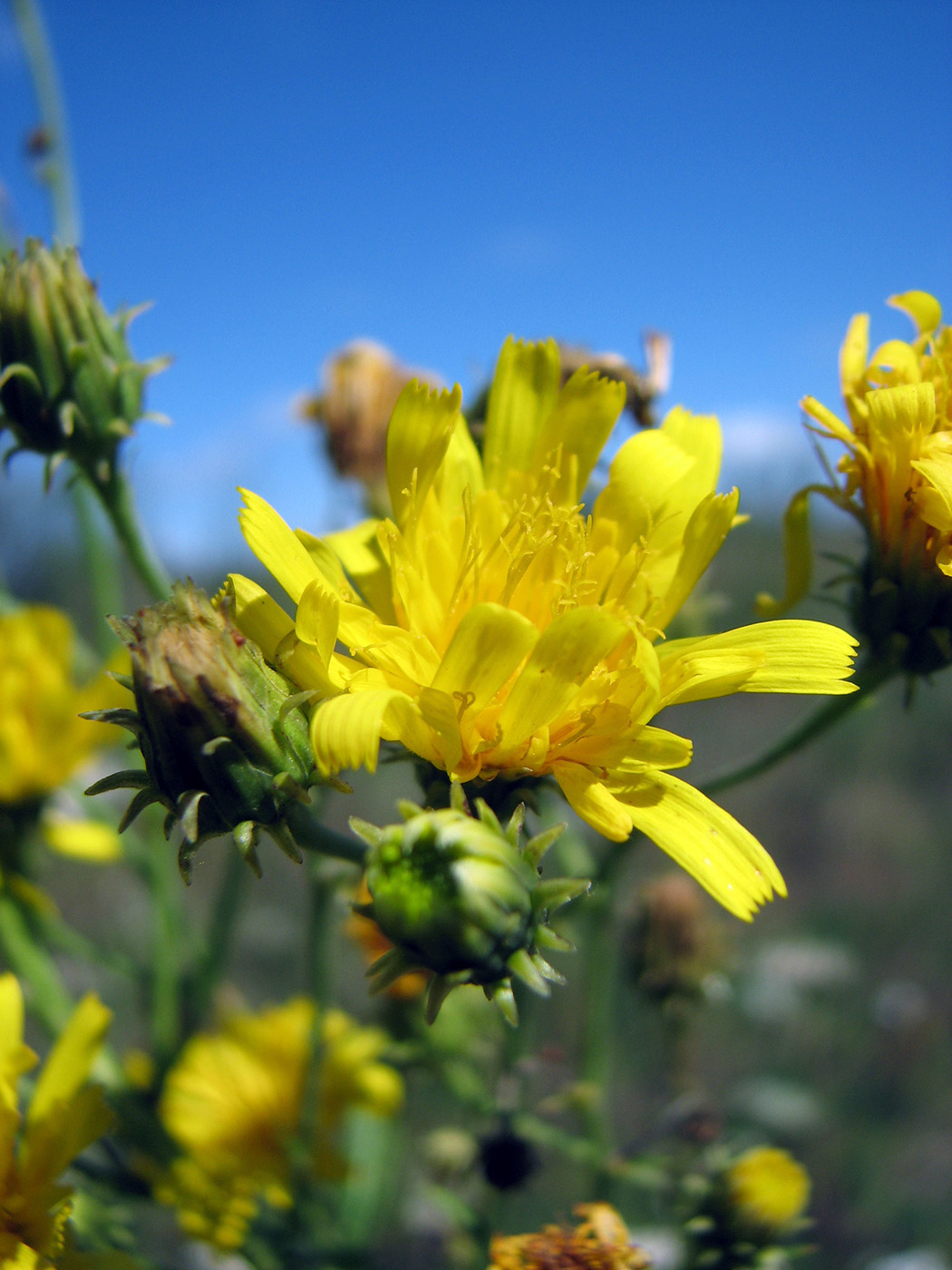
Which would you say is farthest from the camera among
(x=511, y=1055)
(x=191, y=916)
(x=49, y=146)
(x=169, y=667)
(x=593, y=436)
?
(x=191, y=916)

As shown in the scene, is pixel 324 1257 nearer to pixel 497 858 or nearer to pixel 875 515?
pixel 497 858

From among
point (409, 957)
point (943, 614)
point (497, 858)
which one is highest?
point (943, 614)

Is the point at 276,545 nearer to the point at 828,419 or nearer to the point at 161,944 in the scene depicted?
the point at 828,419

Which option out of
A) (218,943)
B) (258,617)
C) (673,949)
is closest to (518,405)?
(258,617)

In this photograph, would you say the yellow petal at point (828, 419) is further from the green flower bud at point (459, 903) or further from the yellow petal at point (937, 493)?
the green flower bud at point (459, 903)

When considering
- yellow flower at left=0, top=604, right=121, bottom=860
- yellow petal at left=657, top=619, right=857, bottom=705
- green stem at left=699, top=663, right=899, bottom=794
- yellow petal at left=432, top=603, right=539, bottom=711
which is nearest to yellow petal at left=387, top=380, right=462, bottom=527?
yellow petal at left=432, top=603, right=539, bottom=711

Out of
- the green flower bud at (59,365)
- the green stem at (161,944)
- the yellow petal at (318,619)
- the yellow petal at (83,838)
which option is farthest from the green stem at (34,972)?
the yellow petal at (318,619)

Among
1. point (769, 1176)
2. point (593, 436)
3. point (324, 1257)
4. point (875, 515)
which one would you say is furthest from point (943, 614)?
point (324, 1257)
